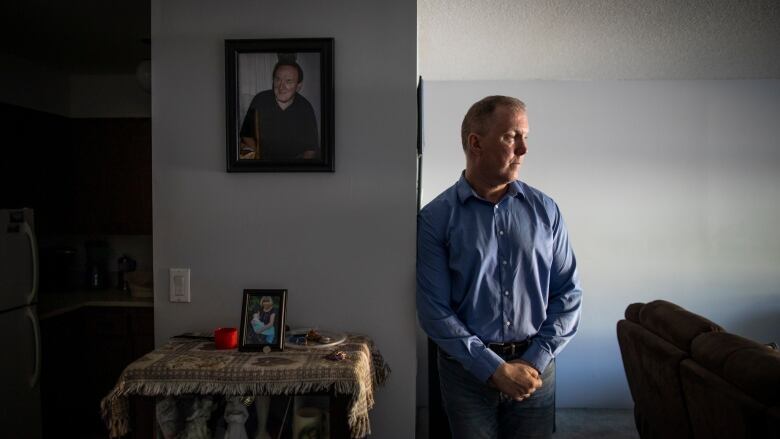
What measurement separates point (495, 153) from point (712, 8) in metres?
1.90

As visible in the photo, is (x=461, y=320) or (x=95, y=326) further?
(x=95, y=326)

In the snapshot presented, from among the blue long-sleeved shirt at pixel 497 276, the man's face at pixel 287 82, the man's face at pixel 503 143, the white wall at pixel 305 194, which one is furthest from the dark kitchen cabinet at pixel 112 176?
the man's face at pixel 503 143

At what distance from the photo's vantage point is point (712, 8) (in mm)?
2709

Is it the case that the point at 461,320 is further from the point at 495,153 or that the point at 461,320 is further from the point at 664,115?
the point at 664,115

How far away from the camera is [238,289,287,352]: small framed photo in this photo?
1.83m

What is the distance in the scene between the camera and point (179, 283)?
6.70 ft

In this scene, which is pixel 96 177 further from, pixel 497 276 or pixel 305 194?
pixel 497 276

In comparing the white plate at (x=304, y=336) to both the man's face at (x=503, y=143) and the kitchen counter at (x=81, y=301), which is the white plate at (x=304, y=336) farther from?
the kitchen counter at (x=81, y=301)

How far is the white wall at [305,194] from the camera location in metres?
1.99

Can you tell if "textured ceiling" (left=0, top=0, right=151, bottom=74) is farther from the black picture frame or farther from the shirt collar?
the shirt collar

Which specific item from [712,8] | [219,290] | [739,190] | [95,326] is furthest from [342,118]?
[739,190]

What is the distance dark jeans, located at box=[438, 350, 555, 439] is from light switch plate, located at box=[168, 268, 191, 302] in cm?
109

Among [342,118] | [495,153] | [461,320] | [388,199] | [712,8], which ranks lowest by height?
[461,320]

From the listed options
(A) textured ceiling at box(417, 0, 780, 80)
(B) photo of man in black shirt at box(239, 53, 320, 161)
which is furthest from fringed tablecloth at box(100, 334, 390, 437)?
(A) textured ceiling at box(417, 0, 780, 80)
